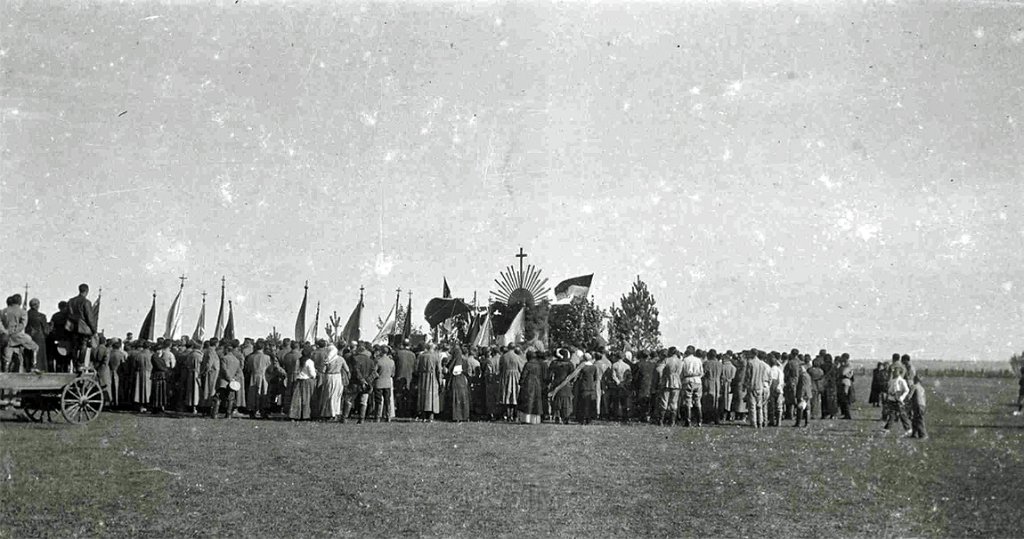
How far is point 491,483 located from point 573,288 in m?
27.1

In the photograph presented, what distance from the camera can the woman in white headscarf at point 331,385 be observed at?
18.2 meters

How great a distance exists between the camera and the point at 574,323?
35219 millimetres

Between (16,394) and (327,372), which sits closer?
(16,394)

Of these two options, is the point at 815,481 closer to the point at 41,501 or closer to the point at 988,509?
the point at 988,509

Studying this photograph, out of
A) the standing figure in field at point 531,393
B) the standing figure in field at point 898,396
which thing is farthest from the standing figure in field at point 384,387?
the standing figure in field at point 898,396

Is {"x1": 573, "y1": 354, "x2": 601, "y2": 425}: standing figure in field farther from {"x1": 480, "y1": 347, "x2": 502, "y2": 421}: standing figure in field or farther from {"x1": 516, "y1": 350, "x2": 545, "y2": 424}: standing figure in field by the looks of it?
{"x1": 480, "y1": 347, "x2": 502, "y2": 421}: standing figure in field

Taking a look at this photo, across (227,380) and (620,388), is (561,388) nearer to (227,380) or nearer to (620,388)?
(620,388)

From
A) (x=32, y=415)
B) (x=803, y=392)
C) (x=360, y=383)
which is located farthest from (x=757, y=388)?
(x=32, y=415)

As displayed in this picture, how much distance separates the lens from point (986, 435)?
1620cm

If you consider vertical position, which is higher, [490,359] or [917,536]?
[490,359]

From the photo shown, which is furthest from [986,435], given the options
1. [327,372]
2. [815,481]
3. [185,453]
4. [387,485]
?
[185,453]

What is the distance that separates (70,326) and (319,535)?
10.1 metres

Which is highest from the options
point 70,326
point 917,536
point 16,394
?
point 70,326

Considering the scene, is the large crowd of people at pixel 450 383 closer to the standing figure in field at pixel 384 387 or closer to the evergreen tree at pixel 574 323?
the standing figure in field at pixel 384 387
